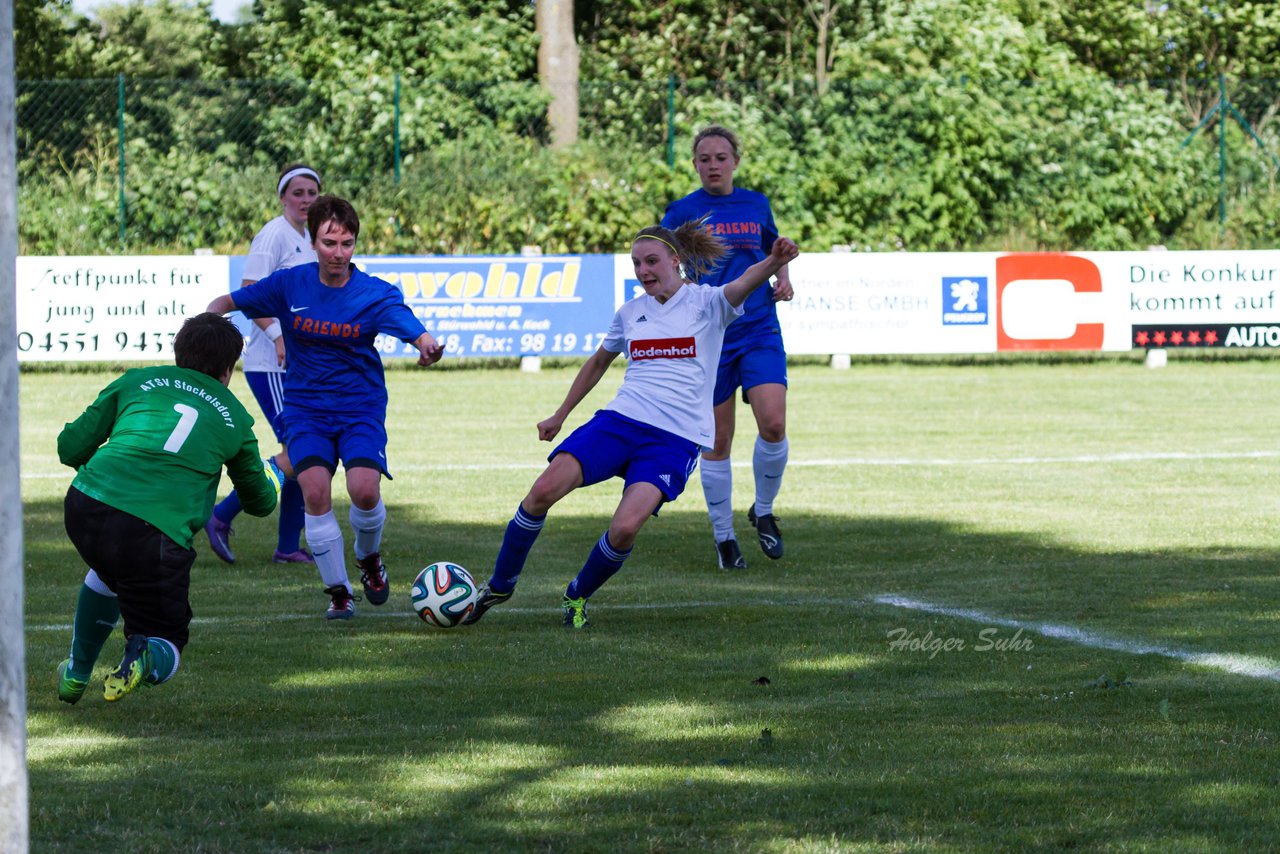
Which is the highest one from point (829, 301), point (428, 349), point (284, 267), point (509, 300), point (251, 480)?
point (284, 267)

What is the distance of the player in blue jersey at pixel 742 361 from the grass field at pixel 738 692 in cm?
30

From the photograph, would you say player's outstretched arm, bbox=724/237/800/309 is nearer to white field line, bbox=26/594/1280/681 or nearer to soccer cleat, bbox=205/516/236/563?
white field line, bbox=26/594/1280/681

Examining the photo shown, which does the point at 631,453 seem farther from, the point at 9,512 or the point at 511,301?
the point at 511,301

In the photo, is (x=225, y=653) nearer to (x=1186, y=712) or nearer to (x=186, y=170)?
(x=1186, y=712)

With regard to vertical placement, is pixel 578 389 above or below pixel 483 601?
above

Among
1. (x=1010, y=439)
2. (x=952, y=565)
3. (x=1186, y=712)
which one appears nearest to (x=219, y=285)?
(x=1010, y=439)

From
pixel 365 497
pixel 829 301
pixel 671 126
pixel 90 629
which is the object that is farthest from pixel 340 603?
pixel 671 126

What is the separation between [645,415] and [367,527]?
51.2 inches

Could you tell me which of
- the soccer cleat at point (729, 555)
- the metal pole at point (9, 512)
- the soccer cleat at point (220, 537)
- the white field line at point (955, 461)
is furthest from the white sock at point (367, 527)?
the white field line at point (955, 461)

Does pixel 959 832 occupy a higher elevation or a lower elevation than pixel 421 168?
lower

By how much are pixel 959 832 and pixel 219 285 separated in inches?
733

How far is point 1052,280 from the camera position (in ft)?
77.0

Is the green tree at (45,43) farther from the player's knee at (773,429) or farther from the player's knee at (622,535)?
the player's knee at (622,535)

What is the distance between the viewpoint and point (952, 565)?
30.5 ft
